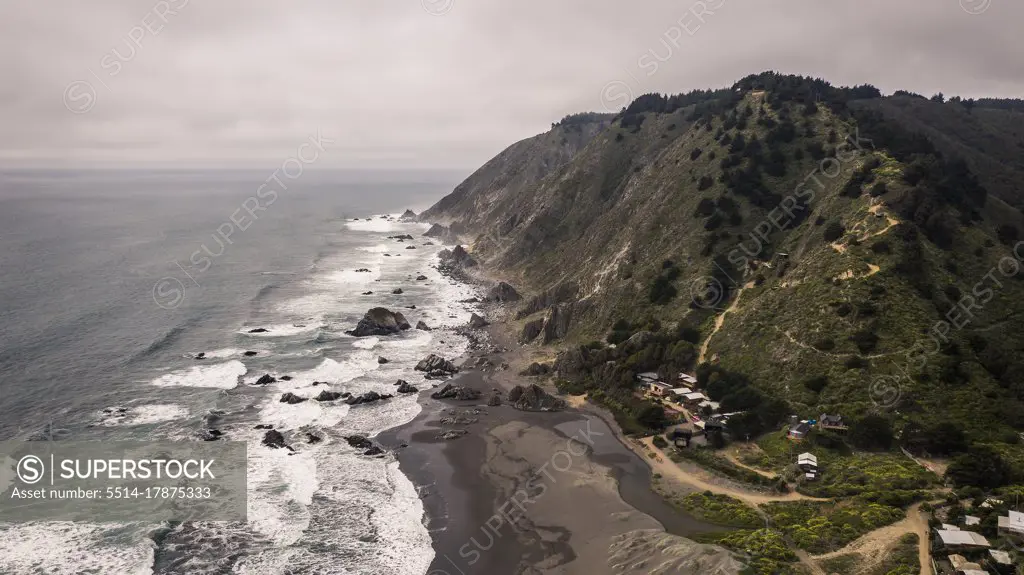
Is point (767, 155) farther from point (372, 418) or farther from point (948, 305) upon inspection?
point (372, 418)

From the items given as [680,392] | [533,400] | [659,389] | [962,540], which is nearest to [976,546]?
[962,540]

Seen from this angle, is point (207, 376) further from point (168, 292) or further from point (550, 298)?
point (550, 298)

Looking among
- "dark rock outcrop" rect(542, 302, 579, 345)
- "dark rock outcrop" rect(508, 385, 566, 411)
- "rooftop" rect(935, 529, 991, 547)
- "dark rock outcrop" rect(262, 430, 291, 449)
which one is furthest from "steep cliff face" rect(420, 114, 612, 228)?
"rooftop" rect(935, 529, 991, 547)

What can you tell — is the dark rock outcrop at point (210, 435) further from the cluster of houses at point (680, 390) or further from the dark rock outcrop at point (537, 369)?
the cluster of houses at point (680, 390)

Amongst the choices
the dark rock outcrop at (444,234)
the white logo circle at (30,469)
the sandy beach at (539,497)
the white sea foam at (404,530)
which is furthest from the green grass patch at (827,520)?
the dark rock outcrop at (444,234)

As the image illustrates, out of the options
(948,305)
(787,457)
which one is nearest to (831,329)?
(948,305)

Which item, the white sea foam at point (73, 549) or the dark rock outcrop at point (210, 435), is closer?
the white sea foam at point (73, 549)
